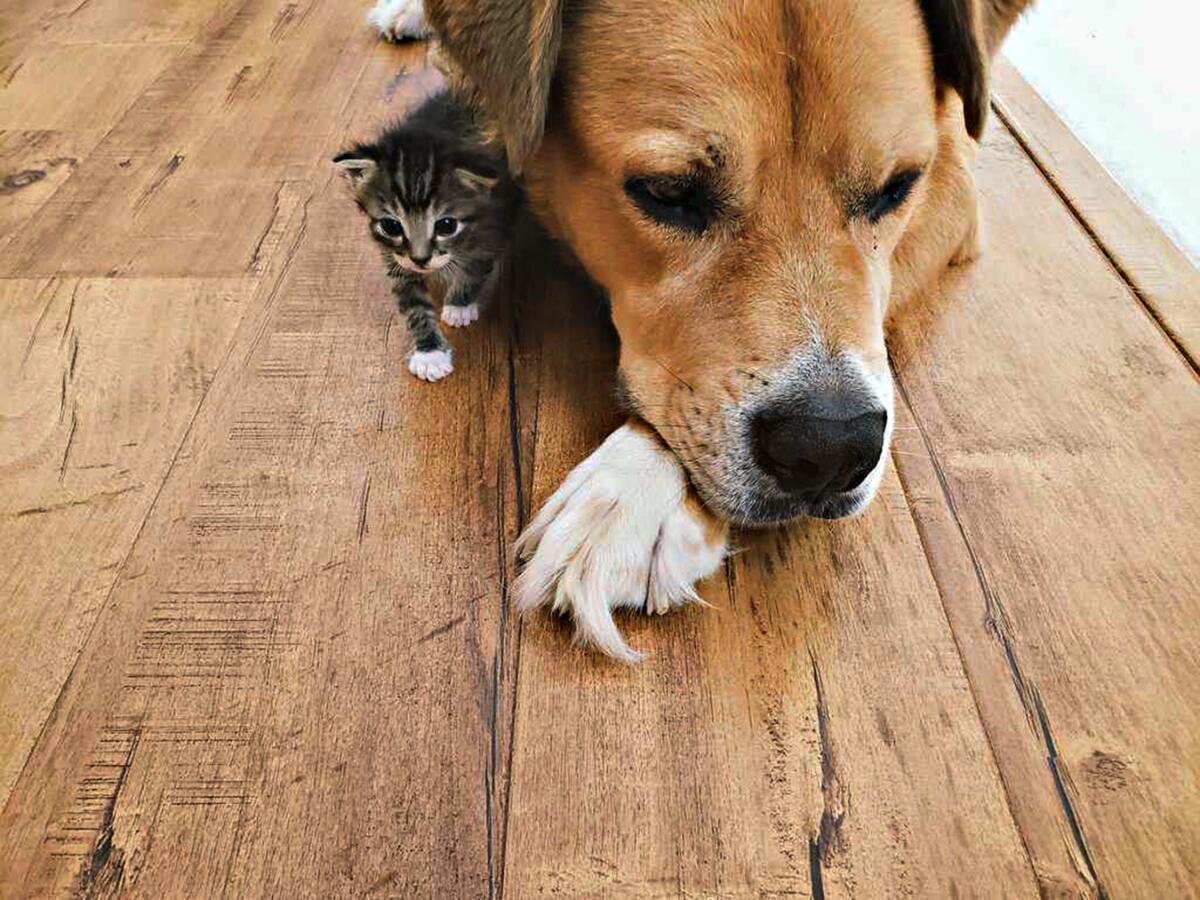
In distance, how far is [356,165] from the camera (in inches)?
75.0

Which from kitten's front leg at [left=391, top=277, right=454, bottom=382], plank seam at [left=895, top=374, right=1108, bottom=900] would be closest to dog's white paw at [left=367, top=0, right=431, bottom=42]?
kitten's front leg at [left=391, top=277, right=454, bottom=382]

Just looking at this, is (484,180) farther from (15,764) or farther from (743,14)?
(15,764)

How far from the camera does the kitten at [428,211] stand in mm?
1920

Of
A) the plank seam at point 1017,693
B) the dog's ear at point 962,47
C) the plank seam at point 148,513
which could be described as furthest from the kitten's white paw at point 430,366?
the dog's ear at point 962,47

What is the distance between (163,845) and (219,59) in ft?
9.13

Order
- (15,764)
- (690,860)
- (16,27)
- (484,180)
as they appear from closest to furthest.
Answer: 1. (690,860)
2. (15,764)
3. (484,180)
4. (16,27)

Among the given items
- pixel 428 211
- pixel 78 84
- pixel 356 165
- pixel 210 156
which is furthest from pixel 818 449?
pixel 78 84

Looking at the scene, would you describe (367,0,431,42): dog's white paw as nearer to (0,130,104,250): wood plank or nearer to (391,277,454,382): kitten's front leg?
(0,130,104,250): wood plank

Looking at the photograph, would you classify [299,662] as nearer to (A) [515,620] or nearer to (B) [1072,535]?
(A) [515,620]

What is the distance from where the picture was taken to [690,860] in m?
1.20

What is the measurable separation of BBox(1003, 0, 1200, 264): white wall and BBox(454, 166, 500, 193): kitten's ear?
1668mm

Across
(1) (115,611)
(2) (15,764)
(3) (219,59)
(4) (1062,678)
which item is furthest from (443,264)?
(3) (219,59)

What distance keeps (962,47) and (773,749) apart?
132 cm

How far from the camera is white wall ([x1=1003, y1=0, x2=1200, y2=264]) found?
2514mm
